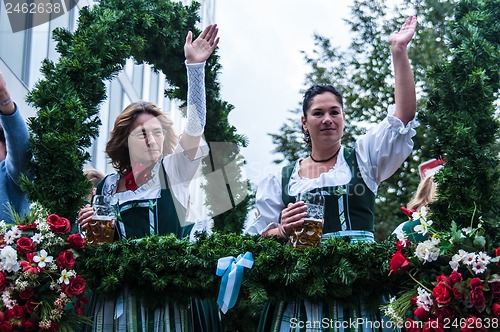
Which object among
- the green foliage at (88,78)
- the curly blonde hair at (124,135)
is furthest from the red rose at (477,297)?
the curly blonde hair at (124,135)

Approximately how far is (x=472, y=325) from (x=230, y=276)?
3.05 ft

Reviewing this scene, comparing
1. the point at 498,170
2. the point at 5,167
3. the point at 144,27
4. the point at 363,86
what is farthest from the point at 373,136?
the point at 363,86

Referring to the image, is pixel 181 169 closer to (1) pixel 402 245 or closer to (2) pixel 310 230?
(2) pixel 310 230

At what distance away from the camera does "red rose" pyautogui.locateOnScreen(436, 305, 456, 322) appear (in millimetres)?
2494

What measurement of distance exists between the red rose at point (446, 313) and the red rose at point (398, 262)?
0.21 meters

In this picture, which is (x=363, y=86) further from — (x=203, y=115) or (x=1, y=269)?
(x=1, y=269)

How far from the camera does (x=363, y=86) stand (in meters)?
12.8

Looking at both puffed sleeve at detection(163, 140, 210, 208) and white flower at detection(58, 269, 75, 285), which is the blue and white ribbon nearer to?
white flower at detection(58, 269, 75, 285)

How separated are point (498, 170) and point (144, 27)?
2.26 metres

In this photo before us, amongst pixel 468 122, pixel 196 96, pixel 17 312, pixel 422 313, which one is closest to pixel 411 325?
pixel 422 313

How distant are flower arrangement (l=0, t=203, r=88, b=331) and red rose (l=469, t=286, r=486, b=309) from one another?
1.54 m

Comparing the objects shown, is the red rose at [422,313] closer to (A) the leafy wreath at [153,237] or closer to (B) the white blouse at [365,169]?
(A) the leafy wreath at [153,237]

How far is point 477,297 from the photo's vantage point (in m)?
2.45

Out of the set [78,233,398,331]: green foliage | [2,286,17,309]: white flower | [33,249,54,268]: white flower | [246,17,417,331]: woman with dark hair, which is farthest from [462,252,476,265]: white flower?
[2,286,17,309]: white flower
